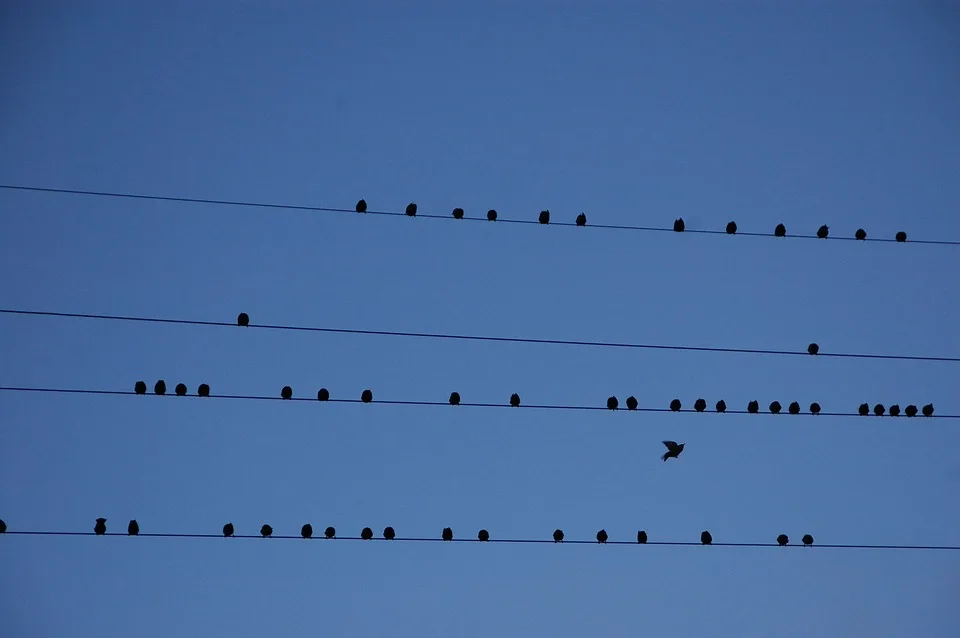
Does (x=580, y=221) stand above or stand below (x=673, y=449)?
above

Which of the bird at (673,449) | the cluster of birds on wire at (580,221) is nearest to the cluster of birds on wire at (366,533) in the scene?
the bird at (673,449)

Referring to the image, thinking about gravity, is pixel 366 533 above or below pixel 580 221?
below

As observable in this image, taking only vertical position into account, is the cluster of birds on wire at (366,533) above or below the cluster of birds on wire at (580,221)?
below

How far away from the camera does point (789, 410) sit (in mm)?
9492

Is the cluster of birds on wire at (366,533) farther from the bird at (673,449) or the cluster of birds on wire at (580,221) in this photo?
the cluster of birds on wire at (580,221)

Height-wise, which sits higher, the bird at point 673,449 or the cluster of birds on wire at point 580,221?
the cluster of birds on wire at point 580,221

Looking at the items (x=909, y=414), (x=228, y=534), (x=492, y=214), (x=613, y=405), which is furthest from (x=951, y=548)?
(x=228, y=534)

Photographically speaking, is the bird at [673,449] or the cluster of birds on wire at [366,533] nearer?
the cluster of birds on wire at [366,533]

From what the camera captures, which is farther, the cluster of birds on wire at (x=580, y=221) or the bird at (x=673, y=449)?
the bird at (x=673, y=449)

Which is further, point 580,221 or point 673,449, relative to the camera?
point 673,449

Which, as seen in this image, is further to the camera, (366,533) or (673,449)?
(673,449)

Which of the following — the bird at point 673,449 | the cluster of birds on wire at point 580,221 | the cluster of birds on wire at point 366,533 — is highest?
the cluster of birds on wire at point 580,221

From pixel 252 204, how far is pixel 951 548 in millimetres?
7416

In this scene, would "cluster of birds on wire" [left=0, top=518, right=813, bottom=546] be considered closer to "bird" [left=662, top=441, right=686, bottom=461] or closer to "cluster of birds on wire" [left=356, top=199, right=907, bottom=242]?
"bird" [left=662, top=441, right=686, bottom=461]
